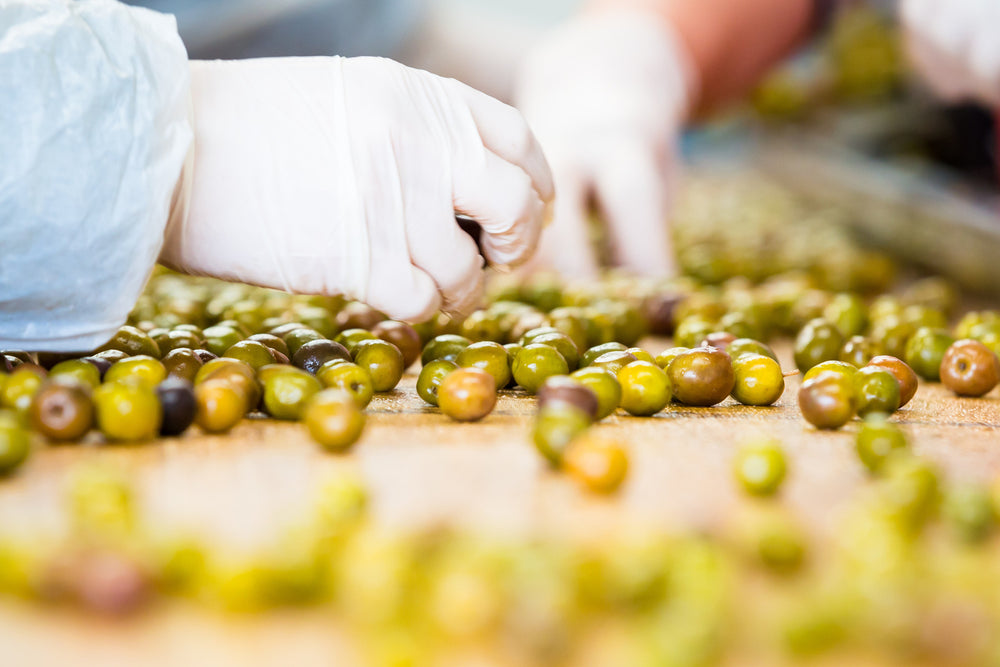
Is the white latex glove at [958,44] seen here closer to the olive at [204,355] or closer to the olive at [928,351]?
the olive at [928,351]

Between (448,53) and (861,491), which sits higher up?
(861,491)

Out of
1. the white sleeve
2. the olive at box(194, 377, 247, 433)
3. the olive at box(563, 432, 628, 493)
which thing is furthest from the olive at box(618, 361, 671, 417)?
the white sleeve

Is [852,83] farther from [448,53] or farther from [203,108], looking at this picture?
[203,108]

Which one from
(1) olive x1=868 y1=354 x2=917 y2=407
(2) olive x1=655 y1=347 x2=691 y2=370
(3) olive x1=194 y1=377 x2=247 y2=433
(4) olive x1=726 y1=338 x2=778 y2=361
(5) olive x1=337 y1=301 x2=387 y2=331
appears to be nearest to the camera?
(3) olive x1=194 y1=377 x2=247 y2=433

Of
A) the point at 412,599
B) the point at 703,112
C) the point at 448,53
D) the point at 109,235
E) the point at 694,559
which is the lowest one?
the point at 448,53

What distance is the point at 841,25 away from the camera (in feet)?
23.8

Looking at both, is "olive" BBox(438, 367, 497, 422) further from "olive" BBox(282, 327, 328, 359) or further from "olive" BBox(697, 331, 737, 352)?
"olive" BBox(697, 331, 737, 352)

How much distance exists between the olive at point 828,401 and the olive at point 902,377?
0.66 feet

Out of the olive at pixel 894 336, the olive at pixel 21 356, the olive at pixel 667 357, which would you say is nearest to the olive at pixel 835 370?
the olive at pixel 667 357

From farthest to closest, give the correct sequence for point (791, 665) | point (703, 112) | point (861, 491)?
point (703, 112) → point (861, 491) → point (791, 665)

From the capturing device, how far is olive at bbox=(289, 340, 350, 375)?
2.12m

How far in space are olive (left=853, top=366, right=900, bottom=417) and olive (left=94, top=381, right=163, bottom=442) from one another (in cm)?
135

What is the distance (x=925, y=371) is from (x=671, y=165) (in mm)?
2181

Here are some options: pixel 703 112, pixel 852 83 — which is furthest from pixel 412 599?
pixel 852 83
